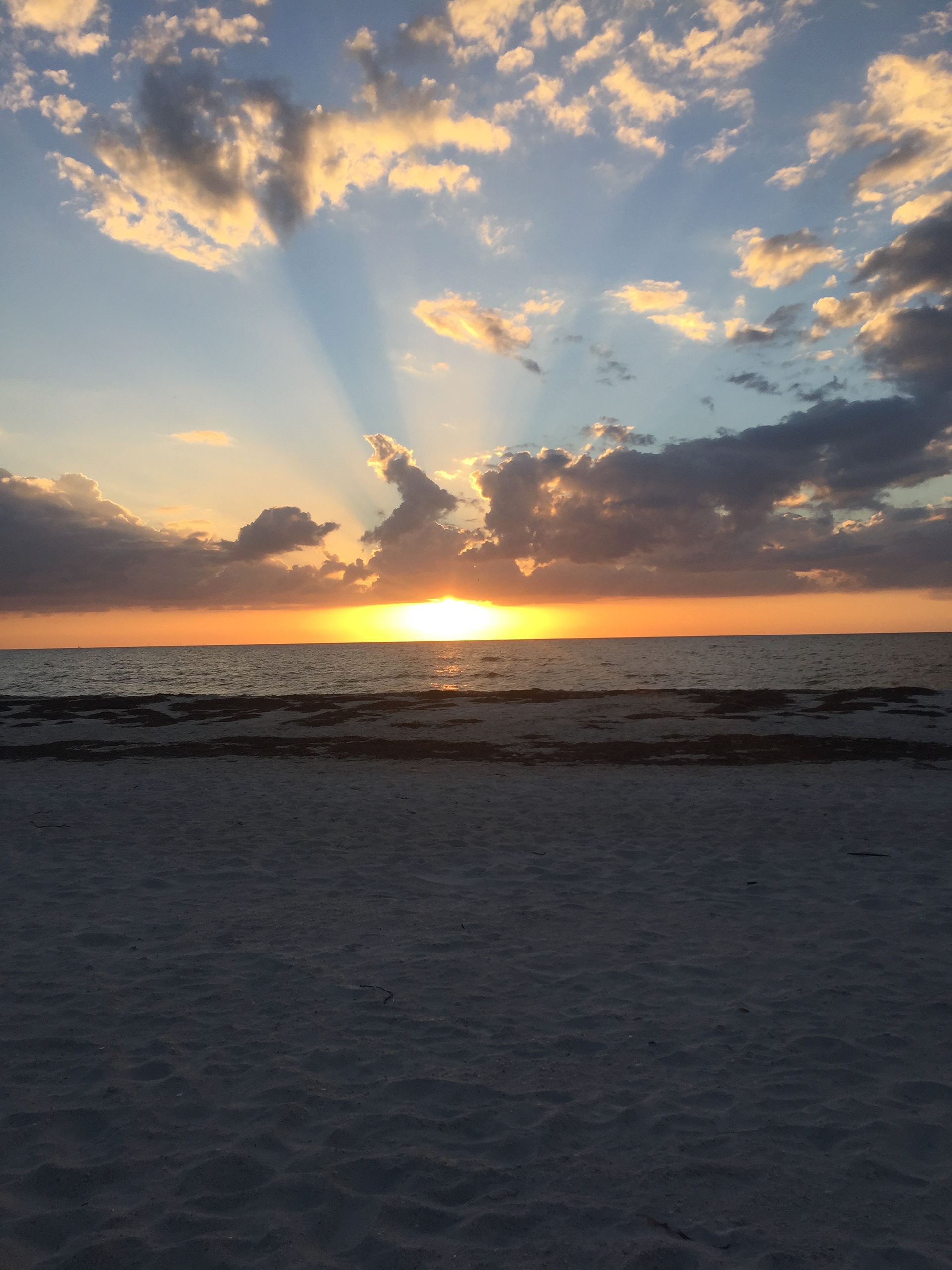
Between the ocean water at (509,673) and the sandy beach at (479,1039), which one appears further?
the ocean water at (509,673)

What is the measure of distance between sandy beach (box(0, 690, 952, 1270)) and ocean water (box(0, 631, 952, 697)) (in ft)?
132

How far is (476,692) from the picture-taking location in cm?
4303

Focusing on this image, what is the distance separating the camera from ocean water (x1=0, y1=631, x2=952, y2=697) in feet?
183

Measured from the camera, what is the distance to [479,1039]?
5.79 metres

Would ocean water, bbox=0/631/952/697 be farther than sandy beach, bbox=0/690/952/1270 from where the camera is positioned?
Yes

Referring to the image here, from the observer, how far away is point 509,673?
72938 millimetres

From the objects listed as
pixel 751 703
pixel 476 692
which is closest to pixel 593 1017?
pixel 751 703

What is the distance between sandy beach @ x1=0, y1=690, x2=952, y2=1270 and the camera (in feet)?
12.9

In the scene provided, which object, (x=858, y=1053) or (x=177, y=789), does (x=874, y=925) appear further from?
(x=177, y=789)

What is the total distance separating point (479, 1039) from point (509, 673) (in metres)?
67.2

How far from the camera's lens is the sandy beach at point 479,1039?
3936 mm

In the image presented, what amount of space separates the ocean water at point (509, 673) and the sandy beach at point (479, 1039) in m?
40.4

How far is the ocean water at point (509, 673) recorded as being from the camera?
55812mm

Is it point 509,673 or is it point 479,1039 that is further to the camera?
point 509,673
